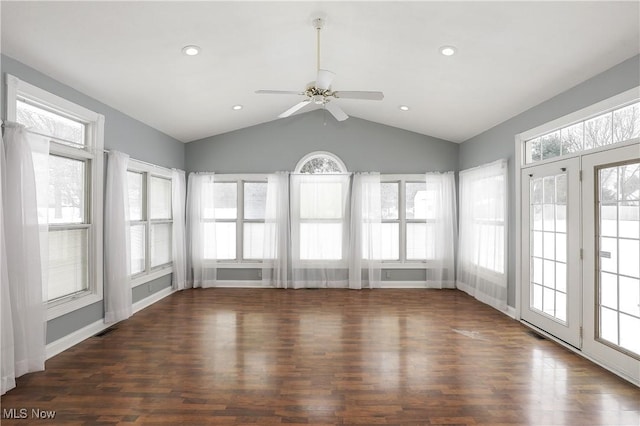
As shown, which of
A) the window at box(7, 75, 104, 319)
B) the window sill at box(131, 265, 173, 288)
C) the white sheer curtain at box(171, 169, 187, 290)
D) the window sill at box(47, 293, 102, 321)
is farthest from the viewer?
the white sheer curtain at box(171, 169, 187, 290)

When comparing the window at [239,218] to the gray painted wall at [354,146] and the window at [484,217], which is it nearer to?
the gray painted wall at [354,146]

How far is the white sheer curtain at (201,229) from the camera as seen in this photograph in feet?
21.6

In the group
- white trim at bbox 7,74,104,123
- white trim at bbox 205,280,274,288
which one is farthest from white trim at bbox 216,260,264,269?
white trim at bbox 7,74,104,123

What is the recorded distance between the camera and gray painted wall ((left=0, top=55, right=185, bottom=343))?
335 cm

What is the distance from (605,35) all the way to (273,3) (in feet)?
8.69

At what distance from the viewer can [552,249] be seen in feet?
13.1

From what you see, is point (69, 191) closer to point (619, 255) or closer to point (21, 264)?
point (21, 264)

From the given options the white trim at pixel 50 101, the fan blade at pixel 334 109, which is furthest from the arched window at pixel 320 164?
the white trim at pixel 50 101

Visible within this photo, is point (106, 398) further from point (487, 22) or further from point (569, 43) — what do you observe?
point (569, 43)

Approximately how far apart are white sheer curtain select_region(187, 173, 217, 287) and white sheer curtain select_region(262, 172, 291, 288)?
0.99 meters

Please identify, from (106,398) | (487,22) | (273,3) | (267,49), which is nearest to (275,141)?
(267,49)

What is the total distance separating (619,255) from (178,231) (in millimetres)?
5945

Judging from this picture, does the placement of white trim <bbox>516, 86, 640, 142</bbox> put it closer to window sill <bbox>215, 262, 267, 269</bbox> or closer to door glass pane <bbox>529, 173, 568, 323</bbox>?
door glass pane <bbox>529, 173, 568, 323</bbox>

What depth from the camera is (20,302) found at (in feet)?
9.66
